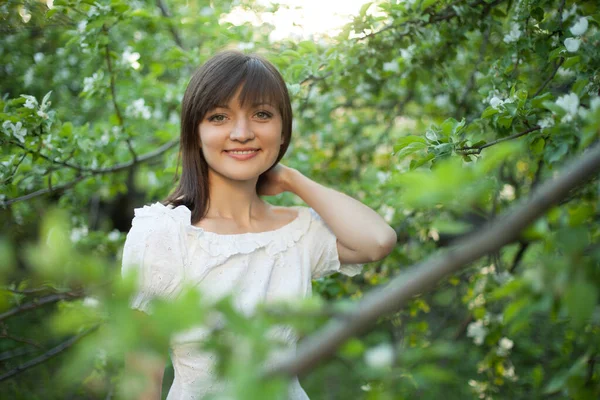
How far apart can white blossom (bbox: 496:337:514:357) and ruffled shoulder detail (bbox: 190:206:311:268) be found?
152 cm

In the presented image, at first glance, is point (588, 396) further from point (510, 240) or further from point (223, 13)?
point (223, 13)

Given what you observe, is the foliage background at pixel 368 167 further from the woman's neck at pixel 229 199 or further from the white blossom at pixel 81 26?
the woman's neck at pixel 229 199

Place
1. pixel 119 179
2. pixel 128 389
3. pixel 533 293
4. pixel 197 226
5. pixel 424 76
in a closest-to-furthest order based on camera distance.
Answer: pixel 128 389 → pixel 533 293 → pixel 197 226 → pixel 424 76 → pixel 119 179

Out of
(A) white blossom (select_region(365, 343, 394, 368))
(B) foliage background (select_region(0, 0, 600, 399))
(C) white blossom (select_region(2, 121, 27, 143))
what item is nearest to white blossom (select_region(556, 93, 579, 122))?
(B) foliage background (select_region(0, 0, 600, 399))

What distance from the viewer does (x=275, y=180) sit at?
7.25 feet

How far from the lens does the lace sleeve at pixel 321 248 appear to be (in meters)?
2.07

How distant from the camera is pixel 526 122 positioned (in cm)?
164

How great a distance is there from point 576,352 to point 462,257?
3129 millimetres

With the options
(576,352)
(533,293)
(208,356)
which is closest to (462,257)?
(533,293)

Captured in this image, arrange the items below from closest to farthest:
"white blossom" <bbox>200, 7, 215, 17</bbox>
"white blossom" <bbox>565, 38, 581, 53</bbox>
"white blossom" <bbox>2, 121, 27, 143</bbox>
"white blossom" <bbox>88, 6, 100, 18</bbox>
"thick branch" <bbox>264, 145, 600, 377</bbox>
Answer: "thick branch" <bbox>264, 145, 600, 377</bbox>, "white blossom" <bbox>565, 38, 581, 53</bbox>, "white blossom" <bbox>2, 121, 27, 143</bbox>, "white blossom" <bbox>88, 6, 100, 18</bbox>, "white blossom" <bbox>200, 7, 215, 17</bbox>

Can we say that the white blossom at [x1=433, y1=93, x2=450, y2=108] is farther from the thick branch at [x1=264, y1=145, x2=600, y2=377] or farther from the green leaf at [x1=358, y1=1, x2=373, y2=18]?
the thick branch at [x1=264, y1=145, x2=600, y2=377]

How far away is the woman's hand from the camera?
2201 mm

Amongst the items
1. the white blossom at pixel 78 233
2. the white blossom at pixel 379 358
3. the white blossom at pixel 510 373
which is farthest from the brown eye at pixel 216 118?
the white blossom at pixel 510 373

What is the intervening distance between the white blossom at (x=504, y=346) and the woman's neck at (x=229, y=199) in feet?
5.59
